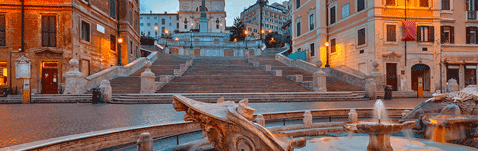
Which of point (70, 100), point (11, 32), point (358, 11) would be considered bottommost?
point (70, 100)

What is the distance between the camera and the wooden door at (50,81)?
59.8 feet

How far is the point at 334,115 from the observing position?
23.8 feet

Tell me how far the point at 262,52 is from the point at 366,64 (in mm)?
18182

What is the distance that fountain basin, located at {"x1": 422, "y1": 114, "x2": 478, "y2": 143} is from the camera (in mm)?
4508

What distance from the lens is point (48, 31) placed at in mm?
18156

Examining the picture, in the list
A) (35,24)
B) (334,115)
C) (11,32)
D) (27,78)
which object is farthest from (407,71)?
(11,32)

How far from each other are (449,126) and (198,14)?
7796 cm

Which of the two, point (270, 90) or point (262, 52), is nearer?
point (270, 90)

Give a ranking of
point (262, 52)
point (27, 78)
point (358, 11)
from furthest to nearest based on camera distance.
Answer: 1. point (262, 52)
2. point (358, 11)
3. point (27, 78)

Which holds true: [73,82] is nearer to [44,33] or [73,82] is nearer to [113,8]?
[44,33]

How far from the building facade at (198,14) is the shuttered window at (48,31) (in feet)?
189

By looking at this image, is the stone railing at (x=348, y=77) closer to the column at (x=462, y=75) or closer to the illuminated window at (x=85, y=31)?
the column at (x=462, y=75)

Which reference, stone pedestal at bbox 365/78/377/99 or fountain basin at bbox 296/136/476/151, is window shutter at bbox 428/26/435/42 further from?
fountain basin at bbox 296/136/476/151

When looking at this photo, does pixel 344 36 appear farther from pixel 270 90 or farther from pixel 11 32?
pixel 11 32
